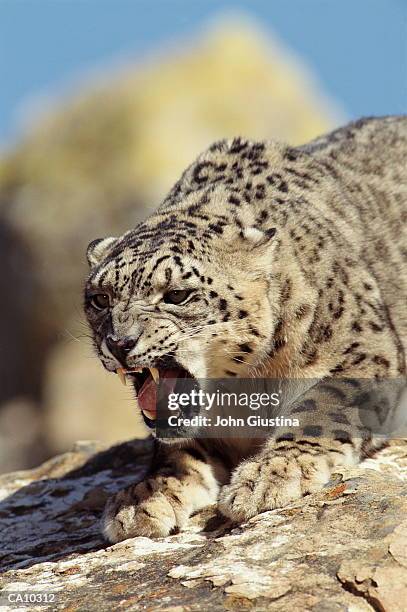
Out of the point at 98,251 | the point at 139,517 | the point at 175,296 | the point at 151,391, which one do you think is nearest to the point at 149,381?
the point at 151,391

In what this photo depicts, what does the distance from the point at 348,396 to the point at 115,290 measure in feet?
6.07

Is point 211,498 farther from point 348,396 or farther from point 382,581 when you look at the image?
point 382,581

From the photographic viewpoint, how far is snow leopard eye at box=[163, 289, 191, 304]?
7.31 meters

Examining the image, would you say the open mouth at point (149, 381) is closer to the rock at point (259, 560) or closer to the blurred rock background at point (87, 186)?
the rock at point (259, 560)

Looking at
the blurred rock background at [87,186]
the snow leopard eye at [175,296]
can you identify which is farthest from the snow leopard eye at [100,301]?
the blurred rock background at [87,186]

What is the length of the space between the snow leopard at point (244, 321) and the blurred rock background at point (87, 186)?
49.7 ft

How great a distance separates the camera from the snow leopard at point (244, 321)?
718cm

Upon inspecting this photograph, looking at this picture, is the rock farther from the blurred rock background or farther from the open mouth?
the blurred rock background

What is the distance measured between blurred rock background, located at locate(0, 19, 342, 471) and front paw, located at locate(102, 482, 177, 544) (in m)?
15.5

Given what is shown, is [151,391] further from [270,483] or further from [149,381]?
[270,483]

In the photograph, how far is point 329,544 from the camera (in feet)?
20.1

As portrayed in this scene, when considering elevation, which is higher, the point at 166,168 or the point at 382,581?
the point at 166,168

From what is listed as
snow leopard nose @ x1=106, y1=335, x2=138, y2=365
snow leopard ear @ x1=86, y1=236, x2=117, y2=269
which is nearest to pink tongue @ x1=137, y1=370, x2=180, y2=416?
snow leopard nose @ x1=106, y1=335, x2=138, y2=365

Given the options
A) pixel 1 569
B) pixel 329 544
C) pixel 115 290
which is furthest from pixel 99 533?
pixel 329 544
